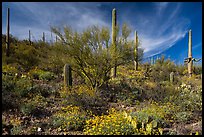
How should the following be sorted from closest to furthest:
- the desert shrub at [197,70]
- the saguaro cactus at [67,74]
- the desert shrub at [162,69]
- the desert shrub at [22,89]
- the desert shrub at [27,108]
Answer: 1. the desert shrub at [27,108]
2. the desert shrub at [22,89]
3. the saguaro cactus at [67,74]
4. the desert shrub at [162,69]
5. the desert shrub at [197,70]

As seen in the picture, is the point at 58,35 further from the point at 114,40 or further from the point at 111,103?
the point at 111,103

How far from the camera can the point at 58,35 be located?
444 inches

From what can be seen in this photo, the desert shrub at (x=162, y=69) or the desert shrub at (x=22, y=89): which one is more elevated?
the desert shrub at (x=162, y=69)

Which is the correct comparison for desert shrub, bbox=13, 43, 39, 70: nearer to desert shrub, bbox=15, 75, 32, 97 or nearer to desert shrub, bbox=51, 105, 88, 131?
desert shrub, bbox=15, 75, 32, 97

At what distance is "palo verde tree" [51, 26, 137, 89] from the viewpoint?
1068cm

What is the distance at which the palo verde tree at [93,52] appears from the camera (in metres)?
10.7

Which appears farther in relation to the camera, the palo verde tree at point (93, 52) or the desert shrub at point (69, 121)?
the palo verde tree at point (93, 52)

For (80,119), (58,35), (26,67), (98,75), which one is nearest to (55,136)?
(80,119)

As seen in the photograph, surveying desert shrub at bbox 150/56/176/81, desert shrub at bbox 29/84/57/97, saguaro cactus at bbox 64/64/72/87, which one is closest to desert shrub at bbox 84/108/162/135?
desert shrub at bbox 29/84/57/97

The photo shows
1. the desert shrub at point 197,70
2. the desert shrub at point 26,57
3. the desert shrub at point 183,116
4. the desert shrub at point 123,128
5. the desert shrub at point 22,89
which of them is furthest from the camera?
the desert shrub at point 197,70

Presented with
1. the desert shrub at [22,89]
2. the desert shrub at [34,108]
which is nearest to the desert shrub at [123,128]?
the desert shrub at [34,108]

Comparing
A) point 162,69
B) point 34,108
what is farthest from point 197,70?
point 34,108

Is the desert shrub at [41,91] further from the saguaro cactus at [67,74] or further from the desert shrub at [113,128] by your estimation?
the desert shrub at [113,128]

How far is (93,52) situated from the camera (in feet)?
35.2
